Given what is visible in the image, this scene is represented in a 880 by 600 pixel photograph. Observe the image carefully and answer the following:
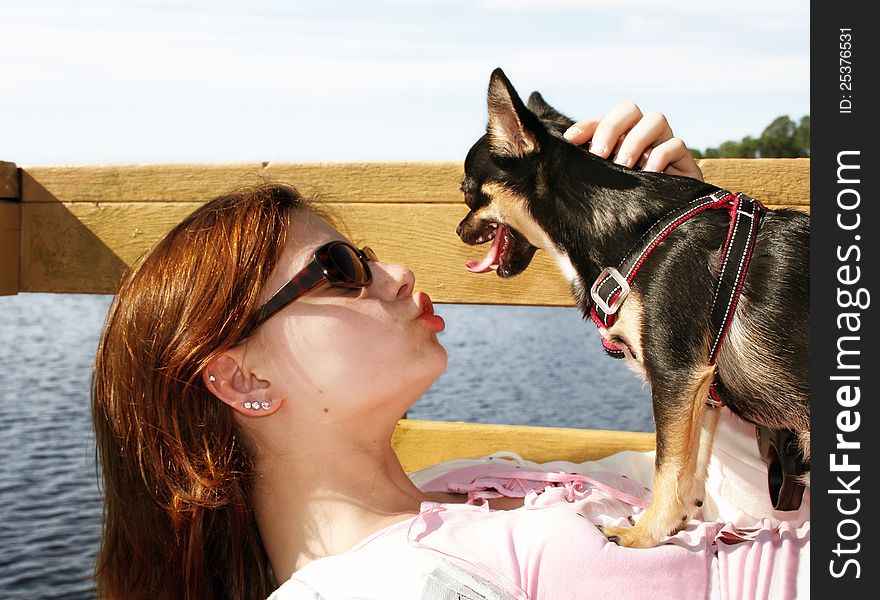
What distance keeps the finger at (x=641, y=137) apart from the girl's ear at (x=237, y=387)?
2.96 ft

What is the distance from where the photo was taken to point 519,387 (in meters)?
11.2

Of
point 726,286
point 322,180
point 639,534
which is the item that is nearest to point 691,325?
point 726,286

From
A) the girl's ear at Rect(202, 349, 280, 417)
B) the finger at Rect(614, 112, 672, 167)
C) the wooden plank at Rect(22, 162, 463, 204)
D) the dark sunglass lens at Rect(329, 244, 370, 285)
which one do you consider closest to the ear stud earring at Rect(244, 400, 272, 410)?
the girl's ear at Rect(202, 349, 280, 417)

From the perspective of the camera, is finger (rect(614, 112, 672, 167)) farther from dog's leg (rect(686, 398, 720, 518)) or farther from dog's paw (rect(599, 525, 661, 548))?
dog's paw (rect(599, 525, 661, 548))

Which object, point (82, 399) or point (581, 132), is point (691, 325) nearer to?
point (581, 132)

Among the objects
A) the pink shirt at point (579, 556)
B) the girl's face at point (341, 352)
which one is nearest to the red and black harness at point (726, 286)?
the pink shirt at point (579, 556)

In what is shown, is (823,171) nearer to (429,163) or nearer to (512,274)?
(512,274)

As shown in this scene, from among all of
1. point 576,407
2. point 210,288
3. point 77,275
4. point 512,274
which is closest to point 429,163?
point 512,274

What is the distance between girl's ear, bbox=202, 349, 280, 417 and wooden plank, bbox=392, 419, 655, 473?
2.64ft

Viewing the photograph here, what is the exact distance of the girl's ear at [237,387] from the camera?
1.73m

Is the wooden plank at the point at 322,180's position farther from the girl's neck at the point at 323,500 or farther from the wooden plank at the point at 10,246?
the girl's neck at the point at 323,500

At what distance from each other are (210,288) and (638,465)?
43.6 inches

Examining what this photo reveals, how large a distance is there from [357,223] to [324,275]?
64 centimetres

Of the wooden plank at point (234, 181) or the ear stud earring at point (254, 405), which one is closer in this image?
the ear stud earring at point (254, 405)
